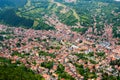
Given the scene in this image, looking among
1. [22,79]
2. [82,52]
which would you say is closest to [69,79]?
[22,79]

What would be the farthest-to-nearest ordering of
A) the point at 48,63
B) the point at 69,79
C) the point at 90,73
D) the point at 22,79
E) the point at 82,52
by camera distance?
the point at 82,52 < the point at 48,63 < the point at 90,73 < the point at 69,79 < the point at 22,79

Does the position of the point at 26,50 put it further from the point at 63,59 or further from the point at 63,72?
the point at 63,72

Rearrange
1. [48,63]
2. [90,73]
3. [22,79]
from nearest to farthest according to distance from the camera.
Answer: [22,79], [90,73], [48,63]

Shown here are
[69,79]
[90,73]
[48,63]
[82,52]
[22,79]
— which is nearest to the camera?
[22,79]

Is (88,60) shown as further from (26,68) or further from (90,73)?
(26,68)

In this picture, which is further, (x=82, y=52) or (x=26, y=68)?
(x=82, y=52)

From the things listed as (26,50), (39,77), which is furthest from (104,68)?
(26,50)
